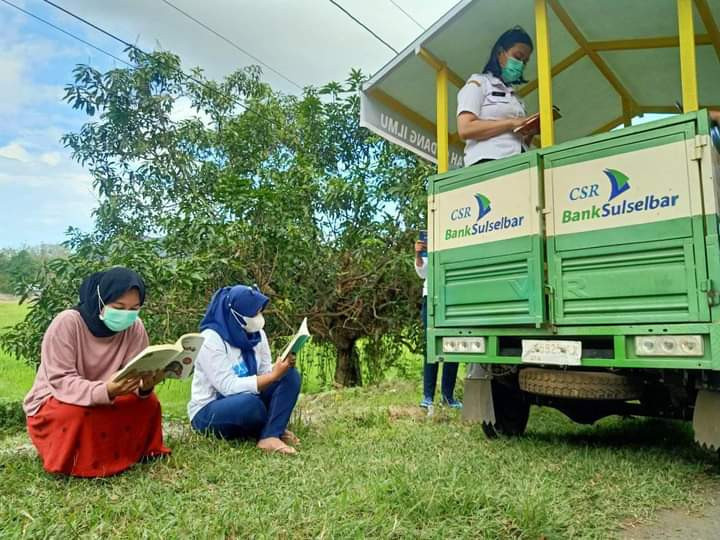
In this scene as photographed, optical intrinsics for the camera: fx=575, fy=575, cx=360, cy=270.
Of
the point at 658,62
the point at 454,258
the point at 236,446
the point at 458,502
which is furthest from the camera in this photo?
the point at 658,62

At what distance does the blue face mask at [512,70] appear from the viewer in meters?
3.91

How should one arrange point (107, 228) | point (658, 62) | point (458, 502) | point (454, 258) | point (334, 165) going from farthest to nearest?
1. point (334, 165)
2. point (107, 228)
3. point (658, 62)
4. point (454, 258)
5. point (458, 502)

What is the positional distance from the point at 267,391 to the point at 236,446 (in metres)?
0.37

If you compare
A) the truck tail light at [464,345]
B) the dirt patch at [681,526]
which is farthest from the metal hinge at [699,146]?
the dirt patch at [681,526]

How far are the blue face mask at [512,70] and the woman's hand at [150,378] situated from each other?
2.93 m

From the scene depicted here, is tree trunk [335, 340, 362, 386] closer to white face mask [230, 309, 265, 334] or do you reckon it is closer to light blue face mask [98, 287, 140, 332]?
white face mask [230, 309, 265, 334]

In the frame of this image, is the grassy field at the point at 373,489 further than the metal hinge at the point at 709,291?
No

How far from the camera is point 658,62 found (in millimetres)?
4844

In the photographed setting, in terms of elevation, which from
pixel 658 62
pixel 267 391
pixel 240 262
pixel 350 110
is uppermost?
pixel 350 110

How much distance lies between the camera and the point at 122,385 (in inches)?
102

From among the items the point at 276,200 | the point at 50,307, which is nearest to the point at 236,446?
the point at 50,307

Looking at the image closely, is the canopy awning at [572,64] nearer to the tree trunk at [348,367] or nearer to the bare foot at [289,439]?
the bare foot at [289,439]

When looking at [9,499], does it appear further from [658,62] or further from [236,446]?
[658,62]

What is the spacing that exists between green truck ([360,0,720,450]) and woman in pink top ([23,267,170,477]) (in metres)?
1.87
